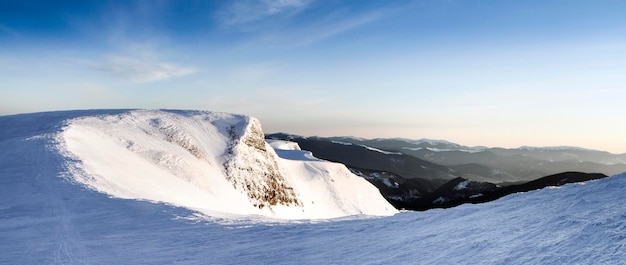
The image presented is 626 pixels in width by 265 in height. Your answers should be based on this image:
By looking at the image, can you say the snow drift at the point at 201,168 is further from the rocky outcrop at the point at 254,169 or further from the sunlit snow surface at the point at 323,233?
the sunlit snow surface at the point at 323,233

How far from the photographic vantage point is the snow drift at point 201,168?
80.9 feet

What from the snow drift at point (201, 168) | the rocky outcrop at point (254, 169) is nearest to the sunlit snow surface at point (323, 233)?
the snow drift at point (201, 168)

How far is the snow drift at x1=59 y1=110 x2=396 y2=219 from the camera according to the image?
24672mm

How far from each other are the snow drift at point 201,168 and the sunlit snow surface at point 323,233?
260cm

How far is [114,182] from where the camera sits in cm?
2106

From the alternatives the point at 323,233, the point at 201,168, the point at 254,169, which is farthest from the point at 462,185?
the point at 323,233

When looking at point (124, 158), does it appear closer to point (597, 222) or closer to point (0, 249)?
point (0, 249)

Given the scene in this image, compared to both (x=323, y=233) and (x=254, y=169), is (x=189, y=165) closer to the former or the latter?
(x=254, y=169)

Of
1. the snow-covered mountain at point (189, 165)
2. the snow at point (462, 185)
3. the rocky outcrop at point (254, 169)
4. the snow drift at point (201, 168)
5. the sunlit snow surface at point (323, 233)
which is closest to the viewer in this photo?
the sunlit snow surface at point (323, 233)

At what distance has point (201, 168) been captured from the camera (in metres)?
41.9

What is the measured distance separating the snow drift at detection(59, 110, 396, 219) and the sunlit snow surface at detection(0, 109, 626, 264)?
260 cm

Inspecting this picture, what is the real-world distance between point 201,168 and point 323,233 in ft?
107

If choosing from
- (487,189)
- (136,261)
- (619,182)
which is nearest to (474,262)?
(619,182)

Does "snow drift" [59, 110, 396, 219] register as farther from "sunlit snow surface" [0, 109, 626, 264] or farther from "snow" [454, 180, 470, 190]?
"snow" [454, 180, 470, 190]
